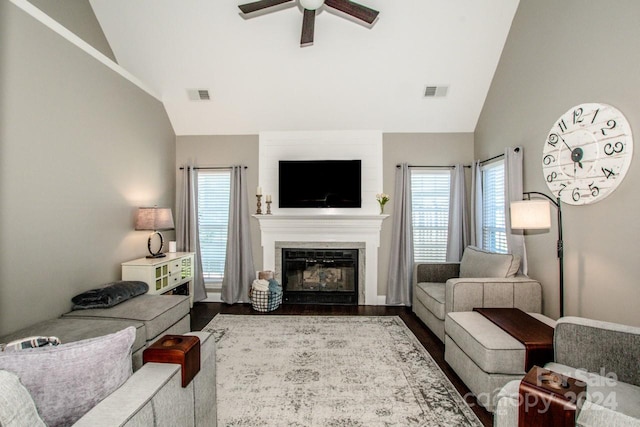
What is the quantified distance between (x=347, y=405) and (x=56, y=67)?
144 inches

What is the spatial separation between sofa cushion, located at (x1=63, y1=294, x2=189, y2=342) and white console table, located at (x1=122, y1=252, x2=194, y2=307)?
46 centimetres

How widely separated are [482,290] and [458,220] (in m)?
1.78

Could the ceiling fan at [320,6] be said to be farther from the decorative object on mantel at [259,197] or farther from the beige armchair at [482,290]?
the beige armchair at [482,290]

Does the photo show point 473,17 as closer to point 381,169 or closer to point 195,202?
point 381,169

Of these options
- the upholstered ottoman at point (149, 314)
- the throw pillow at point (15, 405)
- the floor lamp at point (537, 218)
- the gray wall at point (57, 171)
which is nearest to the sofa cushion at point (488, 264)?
the floor lamp at point (537, 218)

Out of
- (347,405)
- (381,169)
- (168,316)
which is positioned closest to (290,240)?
(381,169)

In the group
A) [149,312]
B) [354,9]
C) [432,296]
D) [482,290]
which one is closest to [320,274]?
[432,296]

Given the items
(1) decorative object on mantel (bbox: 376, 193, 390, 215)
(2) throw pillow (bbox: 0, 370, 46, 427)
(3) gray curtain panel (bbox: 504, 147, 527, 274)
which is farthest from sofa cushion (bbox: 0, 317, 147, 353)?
(3) gray curtain panel (bbox: 504, 147, 527, 274)

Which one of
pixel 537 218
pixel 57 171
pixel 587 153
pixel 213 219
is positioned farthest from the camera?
pixel 213 219

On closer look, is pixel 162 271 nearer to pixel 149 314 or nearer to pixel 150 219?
pixel 150 219

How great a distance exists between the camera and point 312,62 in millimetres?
3783

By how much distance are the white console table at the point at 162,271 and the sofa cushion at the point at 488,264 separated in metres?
3.54

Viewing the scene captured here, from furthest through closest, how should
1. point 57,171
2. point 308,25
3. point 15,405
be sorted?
point 308,25 → point 57,171 → point 15,405

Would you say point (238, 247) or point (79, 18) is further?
point (238, 247)
